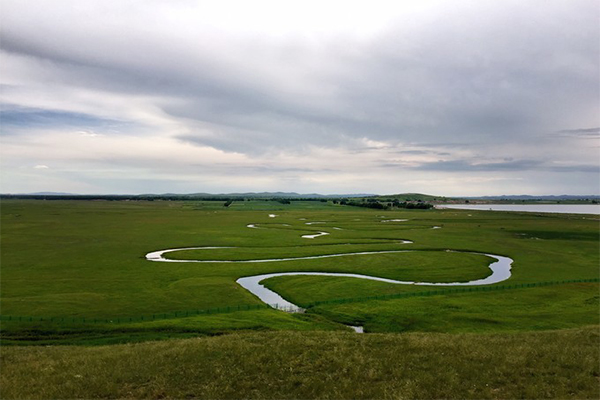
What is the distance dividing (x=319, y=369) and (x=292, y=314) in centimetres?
2300

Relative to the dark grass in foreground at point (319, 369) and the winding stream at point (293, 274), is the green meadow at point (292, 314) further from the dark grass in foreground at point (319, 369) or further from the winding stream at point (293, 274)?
the winding stream at point (293, 274)

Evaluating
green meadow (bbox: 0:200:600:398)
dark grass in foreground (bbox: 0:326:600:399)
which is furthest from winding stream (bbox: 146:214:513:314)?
dark grass in foreground (bbox: 0:326:600:399)

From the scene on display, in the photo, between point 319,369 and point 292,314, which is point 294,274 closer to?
point 292,314

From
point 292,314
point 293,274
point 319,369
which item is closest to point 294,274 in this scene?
point 293,274

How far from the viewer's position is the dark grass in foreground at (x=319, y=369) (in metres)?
18.5

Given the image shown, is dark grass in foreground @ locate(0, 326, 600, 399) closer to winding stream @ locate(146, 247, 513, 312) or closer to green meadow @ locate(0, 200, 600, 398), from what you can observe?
green meadow @ locate(0, 200, 600, 398)

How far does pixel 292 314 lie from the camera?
43.7 m

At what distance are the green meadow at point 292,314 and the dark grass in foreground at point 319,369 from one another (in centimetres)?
13

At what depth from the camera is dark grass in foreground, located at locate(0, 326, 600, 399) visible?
18516mm

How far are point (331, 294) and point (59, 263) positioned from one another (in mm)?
53001

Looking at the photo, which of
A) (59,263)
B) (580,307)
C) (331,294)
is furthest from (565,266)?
(59,263)

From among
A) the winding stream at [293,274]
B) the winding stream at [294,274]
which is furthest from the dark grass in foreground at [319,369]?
the winding stream at [294,274]

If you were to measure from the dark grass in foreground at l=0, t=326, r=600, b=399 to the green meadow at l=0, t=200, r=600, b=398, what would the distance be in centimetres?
13

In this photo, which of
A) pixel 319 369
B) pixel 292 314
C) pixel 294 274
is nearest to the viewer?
pixel 319 369
